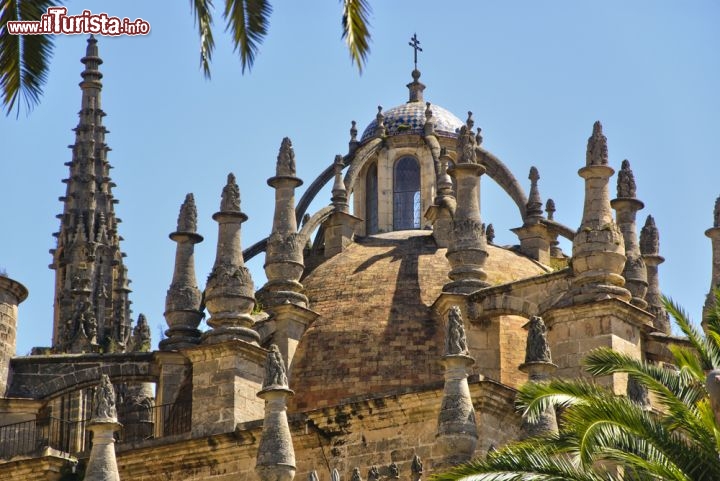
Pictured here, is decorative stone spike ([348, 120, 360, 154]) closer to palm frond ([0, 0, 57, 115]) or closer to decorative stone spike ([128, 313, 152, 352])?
decorative stone spike ([128, 313, 152, 352])

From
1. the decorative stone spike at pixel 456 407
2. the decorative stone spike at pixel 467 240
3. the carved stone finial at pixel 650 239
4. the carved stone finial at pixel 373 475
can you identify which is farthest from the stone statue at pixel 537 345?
the carved stone finial at pixel 650 239

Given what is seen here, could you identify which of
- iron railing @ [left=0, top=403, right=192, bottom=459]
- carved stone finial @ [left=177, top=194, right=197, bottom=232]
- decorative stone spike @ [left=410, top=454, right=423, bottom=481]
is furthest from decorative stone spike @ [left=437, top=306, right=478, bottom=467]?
carved stone finial @ [left=177, top=194, right=197, bottom=232]

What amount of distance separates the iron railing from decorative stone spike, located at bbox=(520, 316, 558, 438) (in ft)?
32.9

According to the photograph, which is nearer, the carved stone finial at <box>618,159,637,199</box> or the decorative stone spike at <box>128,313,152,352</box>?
the carved stone finial at <box>618,159,637,199</box>

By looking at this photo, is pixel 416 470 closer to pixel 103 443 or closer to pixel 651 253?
pixel 103 443

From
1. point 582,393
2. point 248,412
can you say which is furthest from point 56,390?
point 582,393

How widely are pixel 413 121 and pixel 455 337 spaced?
19.5 meters

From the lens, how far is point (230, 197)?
44.5 meters

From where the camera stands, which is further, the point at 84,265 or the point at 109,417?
the point at 84,265

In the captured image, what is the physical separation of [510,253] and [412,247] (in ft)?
7.13

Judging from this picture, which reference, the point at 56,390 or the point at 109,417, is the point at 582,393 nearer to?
the point at 109,417

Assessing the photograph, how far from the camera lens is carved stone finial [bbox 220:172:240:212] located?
44406mm

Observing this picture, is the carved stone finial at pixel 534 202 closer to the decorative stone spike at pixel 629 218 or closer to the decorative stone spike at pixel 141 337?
the decorative stone spike at pixel 629 218

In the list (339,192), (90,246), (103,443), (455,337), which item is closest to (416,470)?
(455,337)
